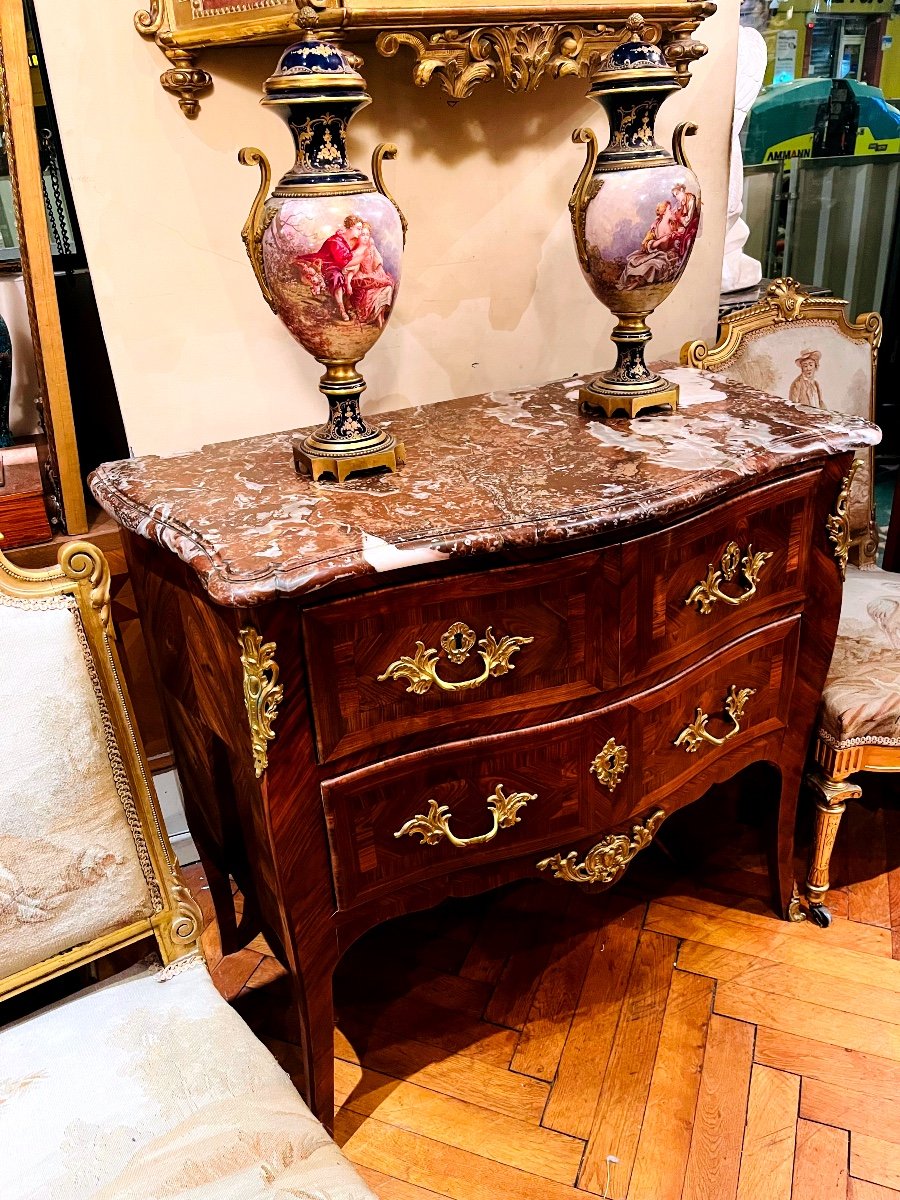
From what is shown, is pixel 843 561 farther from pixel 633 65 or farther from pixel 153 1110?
pixel 153 1110

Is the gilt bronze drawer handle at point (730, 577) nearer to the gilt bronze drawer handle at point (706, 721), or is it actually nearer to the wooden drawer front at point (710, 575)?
the wooden drawer front at point (710, 575)

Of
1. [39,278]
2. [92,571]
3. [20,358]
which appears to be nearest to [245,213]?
[39,278]

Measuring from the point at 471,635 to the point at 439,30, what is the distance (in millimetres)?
864

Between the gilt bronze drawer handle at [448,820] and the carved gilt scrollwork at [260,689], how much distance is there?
0.24 meters

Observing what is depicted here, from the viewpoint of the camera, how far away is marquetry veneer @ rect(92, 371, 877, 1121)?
104 cm

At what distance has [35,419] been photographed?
1.59 meters

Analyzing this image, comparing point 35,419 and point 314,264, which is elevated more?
point 314,264

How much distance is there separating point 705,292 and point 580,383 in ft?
1.66

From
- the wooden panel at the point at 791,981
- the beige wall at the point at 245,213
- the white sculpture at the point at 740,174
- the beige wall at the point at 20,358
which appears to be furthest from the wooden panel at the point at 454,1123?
the white sculpture at the point at 740,174

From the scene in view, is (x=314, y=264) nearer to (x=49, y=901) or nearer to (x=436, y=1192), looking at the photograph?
(x=49, y=901)

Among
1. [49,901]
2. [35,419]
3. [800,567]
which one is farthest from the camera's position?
[35,419]

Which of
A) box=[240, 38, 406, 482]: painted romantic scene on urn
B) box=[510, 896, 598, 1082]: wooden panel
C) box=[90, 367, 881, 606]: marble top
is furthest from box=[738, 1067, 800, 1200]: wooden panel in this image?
box=[240, 38, 406, 482]: painted romantic scene on urn

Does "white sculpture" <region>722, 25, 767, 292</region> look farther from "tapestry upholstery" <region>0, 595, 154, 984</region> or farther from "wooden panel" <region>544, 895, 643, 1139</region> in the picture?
"tapestry upholstery" <region>0, 595, 154, 984</region>

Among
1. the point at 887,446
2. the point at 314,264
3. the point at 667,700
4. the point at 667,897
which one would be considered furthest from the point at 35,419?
the point at 887,446
